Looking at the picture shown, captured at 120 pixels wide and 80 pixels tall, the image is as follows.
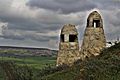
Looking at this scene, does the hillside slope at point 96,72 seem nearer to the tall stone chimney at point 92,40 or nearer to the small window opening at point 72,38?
the tall stone chimney at point 92,40

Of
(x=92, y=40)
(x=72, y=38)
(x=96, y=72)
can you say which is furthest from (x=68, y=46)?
(x=96, y=72)

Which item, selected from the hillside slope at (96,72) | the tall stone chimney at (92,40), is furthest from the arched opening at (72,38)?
the hillside slope at (96,72)

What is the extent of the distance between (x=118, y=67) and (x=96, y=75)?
2092 mm

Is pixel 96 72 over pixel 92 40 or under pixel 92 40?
under

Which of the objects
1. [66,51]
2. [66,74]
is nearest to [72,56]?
[66,51]

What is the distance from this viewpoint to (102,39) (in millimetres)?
38812

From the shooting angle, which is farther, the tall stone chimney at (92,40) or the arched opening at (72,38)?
the arched opening at (72,38)

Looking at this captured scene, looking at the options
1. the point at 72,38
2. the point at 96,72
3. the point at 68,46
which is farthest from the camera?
the point at 72,38

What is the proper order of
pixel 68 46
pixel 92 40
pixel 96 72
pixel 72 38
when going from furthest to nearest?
pixel 72 38 < pixel 68 46 < pixel 92 40 < pixel 96 72

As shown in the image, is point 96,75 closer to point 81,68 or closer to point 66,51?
point 81,68

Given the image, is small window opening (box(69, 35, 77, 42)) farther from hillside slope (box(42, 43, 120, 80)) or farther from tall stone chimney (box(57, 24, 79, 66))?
hillside slope (box(42, 43, 120, 80))

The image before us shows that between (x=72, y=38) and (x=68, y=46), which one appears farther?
(x=72, y=38)

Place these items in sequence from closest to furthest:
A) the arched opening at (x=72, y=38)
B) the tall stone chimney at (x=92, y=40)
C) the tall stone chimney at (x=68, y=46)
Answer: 1. the tall stone chimney at (x=92, y=40)
2. the tall stone chimney at (x=68, y=46)
3. the arched opening at (x=72, y=38)

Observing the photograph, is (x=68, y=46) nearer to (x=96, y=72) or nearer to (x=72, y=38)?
(x=72, y=38)
